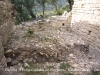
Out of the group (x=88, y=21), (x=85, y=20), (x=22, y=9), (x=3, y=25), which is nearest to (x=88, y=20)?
(x=88, y=21)

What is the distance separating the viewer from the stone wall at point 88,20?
5.17 m

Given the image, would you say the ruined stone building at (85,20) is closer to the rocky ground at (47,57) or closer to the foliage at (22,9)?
the rocky ground at (47,57)

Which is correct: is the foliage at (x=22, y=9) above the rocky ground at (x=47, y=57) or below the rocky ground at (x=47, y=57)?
above

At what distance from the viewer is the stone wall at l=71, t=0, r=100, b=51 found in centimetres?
517

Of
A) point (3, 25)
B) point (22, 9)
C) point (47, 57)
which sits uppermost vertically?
point (22, 9)

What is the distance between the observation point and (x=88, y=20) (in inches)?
228

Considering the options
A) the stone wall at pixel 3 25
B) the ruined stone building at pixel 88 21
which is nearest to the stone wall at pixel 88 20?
the ruined stone building at pixel 88 21

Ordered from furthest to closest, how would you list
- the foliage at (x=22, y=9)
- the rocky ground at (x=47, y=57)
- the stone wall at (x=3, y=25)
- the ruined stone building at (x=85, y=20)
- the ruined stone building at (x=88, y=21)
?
the foliage at (x=22, y=9), the ruined stone building at (x=88, y=21), the ruined stone building at (x=85, y=20), the stone wall at (x=3, y=25), the rocky ground at (x=47, y=57)

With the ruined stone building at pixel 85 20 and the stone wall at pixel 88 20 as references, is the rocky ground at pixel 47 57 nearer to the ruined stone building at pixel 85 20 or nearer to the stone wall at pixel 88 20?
the ruined stone building at pixel 85 20

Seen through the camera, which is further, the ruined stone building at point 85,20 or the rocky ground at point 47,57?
the ruined stone building at point 85,20

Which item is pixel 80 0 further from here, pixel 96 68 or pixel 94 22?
pixel 96 68

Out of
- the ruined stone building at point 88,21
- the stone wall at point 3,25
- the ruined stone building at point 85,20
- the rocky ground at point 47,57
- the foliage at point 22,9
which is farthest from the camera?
the foliage at point 22,9

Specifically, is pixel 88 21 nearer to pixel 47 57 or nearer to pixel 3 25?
pixel 47 57

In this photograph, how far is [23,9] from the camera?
13.6 metres
